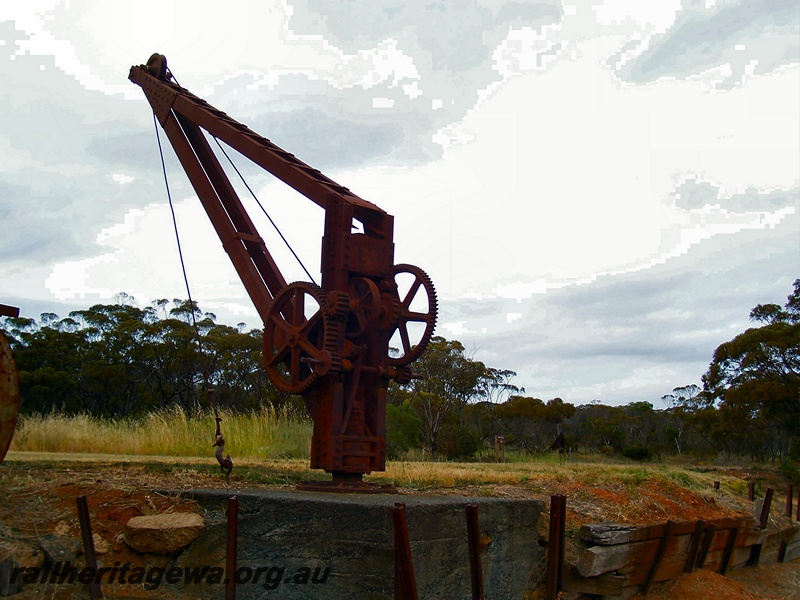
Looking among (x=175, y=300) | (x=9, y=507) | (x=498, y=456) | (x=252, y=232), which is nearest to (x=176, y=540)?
(x=9, y=507)

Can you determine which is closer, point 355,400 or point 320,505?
point 320,505

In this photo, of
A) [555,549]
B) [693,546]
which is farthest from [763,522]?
[555,549]

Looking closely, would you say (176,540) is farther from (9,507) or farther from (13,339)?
(13,339)

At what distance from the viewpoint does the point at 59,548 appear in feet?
14.7

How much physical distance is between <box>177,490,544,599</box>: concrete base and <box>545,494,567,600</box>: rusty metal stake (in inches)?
36.6

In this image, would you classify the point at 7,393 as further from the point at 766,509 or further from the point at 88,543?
the point at 766,509

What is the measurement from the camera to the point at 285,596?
4574mm

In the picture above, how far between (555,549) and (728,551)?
364cm

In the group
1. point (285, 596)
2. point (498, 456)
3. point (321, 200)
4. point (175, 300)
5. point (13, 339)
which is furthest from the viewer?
point (175, 300)

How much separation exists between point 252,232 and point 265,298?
1110mm

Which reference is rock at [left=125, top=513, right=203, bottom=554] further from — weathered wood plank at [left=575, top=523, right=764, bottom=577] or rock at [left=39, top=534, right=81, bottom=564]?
weathered wood plank at [left=575, top=523, right=764, bottom=577]

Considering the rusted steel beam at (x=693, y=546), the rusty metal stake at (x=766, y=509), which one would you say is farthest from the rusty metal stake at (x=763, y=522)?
the rusted steel beam at (x=693, y=546)

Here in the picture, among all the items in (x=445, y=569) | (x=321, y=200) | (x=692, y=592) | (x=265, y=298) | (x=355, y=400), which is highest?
(x=321, y=200)

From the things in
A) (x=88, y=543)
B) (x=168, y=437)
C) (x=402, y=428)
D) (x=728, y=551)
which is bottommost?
(x=728, y=551)
